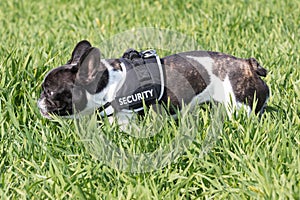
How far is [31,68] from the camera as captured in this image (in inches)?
199

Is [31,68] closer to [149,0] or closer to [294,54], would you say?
[294,54]

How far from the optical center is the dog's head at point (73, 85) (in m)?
4.02

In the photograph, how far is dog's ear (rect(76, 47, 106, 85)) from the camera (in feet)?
13.0

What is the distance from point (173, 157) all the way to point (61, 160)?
0.69 m

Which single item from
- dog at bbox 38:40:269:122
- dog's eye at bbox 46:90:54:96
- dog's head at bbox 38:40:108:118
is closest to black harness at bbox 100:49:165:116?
dog at bbox 38:40:269:122

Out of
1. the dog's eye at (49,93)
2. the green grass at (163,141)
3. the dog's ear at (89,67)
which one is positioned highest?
the dog's ear at (89,67)

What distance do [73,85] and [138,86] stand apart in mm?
437

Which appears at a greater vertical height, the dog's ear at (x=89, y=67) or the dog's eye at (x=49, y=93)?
the dog's ear at (x=89, y=67)

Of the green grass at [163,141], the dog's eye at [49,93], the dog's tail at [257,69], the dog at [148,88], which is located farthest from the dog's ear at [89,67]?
the dog's tail at [257,69]

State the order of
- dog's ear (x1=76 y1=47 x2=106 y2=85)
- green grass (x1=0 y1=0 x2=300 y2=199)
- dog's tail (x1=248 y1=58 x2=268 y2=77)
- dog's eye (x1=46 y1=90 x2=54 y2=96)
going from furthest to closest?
dog's tail (x1=248 y1=58 x2=268 y2=77) < dog's eye (x1=46 y1=90 x2=54 y2=96) < dog's ear (x1=76 y1=47 x2=106 y2=85) < green grass (x1=0 y1=0 x2=300 y2=199)

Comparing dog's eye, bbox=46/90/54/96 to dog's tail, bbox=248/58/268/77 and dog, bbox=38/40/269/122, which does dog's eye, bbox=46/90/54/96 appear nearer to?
dog, bbox=38/40/269/122

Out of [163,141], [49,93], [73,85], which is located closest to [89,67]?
[73,85]

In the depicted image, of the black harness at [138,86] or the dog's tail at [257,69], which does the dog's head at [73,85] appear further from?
the dog's tail at [257,69]

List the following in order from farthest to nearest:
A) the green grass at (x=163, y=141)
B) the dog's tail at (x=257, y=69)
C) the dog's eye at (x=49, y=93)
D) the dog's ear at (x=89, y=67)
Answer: the dog's tail at (x=257, y=69), the dog's eye at (x=49, y=93), the dog's ear at (x=89, y=67), the green grass at (x=163, y=141)
